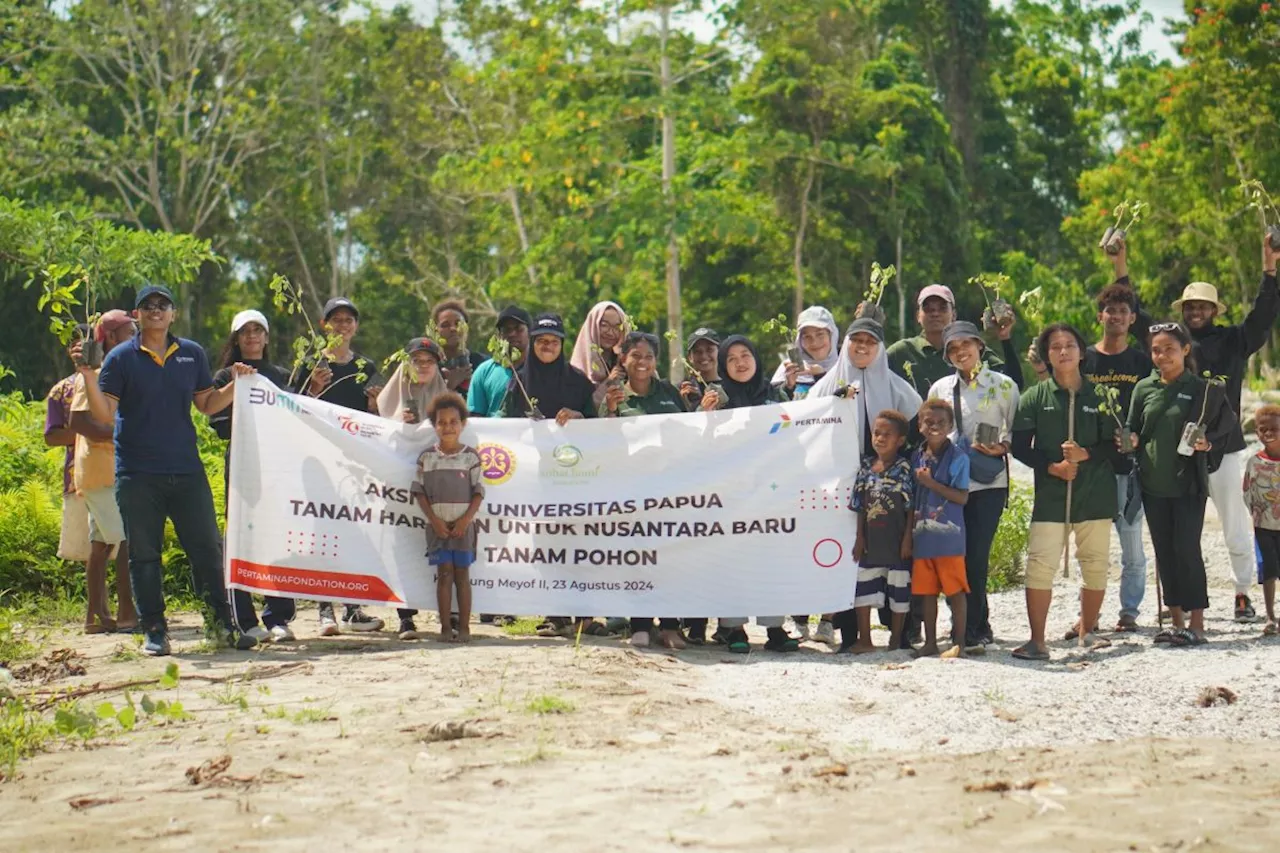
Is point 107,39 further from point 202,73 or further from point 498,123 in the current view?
point 498,123

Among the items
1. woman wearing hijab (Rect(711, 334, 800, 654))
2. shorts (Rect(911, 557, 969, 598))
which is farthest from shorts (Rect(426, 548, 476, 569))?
shorts (Rect(911, 557, 969, 598))

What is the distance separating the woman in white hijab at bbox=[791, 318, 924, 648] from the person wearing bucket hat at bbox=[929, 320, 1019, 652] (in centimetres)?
28

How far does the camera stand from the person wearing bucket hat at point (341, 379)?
380 inches

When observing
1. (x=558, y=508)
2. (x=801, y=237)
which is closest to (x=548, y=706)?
(x=558, y=508)

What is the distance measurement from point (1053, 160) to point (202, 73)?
21797 mm

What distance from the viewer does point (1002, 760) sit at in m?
6.16

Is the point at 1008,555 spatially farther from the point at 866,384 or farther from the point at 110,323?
the point at 110,323

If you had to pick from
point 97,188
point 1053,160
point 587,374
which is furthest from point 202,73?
point 587,374

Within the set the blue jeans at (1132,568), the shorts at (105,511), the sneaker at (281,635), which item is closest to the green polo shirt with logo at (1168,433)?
the blue jeans at (1132,568)

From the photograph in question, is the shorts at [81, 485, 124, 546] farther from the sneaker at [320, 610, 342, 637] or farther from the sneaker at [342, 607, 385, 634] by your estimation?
the sneaker at [342, 607, 385, 634]

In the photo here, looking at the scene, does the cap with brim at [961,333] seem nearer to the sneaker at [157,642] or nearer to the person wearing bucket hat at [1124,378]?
the person wearing bucket hat at [1124,378]

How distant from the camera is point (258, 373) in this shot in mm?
9352

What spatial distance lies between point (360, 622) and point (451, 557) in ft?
3.65

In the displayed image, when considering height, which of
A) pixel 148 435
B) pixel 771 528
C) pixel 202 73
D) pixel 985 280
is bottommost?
pixel 771 528
